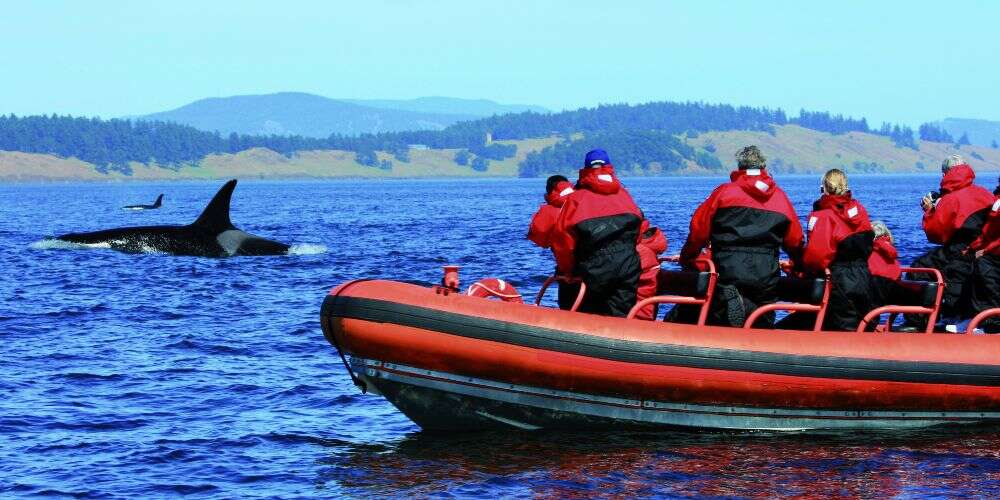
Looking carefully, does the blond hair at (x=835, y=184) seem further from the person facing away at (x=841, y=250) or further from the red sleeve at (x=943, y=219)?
the red sleeve at (x=943, y=219)

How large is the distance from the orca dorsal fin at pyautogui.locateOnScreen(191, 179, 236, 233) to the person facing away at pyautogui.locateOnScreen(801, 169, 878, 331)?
20.3 metres

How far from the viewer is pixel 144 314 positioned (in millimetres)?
20641

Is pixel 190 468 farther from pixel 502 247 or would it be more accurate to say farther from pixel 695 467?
pixel 502 247

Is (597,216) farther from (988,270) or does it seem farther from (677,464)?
(988,270)

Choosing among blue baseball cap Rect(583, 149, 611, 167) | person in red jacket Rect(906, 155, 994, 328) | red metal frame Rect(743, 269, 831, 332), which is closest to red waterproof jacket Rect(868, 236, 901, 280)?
red metal frame Rect(743, 269, 831, 332)

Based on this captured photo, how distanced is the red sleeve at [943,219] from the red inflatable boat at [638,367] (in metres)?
1.95

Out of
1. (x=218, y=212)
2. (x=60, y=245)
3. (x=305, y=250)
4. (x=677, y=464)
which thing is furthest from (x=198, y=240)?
(x=677, y=464)

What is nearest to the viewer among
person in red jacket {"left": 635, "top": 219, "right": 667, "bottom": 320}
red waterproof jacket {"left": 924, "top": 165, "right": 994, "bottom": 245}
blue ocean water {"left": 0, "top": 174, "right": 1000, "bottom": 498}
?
blue ocean water {"left": 0, "top": 174, "right": 1000, "bottom": 498}

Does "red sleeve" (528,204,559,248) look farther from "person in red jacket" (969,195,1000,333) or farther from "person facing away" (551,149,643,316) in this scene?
"person in red jacket" (969,195,1000,333)

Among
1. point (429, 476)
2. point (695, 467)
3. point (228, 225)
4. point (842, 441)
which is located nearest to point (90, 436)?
point (429, 476)

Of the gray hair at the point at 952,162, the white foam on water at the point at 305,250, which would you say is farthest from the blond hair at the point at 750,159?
the white foam on water at the point at 305,250

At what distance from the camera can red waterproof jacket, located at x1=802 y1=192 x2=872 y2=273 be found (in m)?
11.4

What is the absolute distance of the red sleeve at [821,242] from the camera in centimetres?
1141

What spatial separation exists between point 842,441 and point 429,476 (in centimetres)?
369
